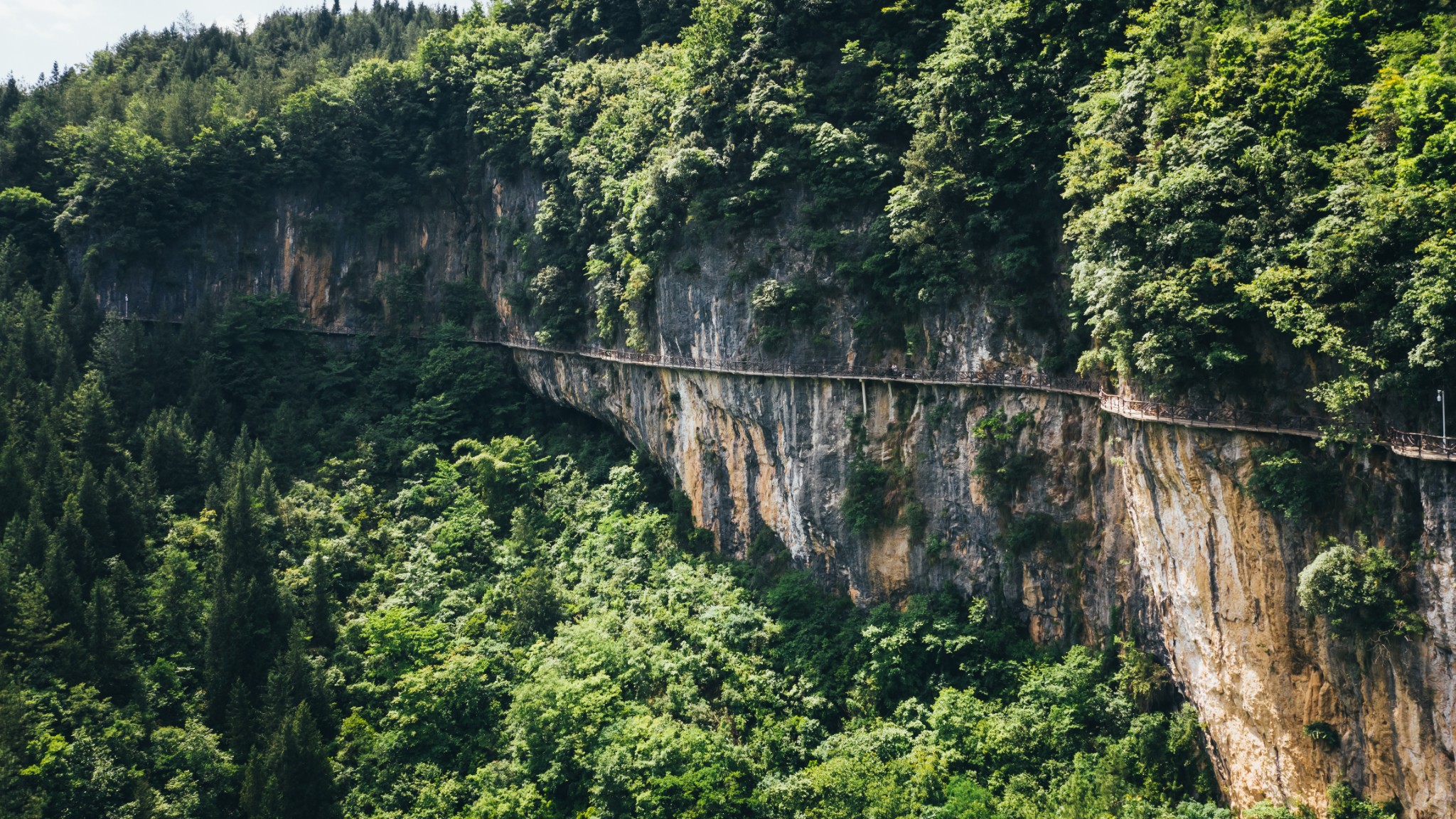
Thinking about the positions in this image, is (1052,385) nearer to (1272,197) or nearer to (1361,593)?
(1272,197)

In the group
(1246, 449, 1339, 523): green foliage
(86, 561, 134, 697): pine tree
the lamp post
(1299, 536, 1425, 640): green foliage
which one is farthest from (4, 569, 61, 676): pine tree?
the lamp post

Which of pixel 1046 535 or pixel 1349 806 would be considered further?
pixel 1046 535

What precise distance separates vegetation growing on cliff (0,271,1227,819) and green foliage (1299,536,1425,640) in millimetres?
5995

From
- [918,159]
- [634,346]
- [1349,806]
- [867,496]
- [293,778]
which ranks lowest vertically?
[293,778]

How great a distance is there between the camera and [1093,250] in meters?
27.3

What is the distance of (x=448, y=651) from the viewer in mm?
41406

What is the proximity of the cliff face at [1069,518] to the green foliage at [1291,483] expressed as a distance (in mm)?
489

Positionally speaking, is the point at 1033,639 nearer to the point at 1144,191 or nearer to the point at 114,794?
the point at 1144,191

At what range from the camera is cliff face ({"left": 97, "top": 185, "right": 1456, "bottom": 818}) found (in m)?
22.1

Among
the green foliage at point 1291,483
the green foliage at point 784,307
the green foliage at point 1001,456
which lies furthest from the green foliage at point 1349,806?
the green foliage at point 784,307

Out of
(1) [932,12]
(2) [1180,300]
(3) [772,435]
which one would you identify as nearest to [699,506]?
(3) [772,435]

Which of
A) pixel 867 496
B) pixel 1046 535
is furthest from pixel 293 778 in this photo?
pixel 1046 535

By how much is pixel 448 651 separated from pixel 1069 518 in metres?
24.2

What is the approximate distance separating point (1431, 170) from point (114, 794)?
40.9 meters
